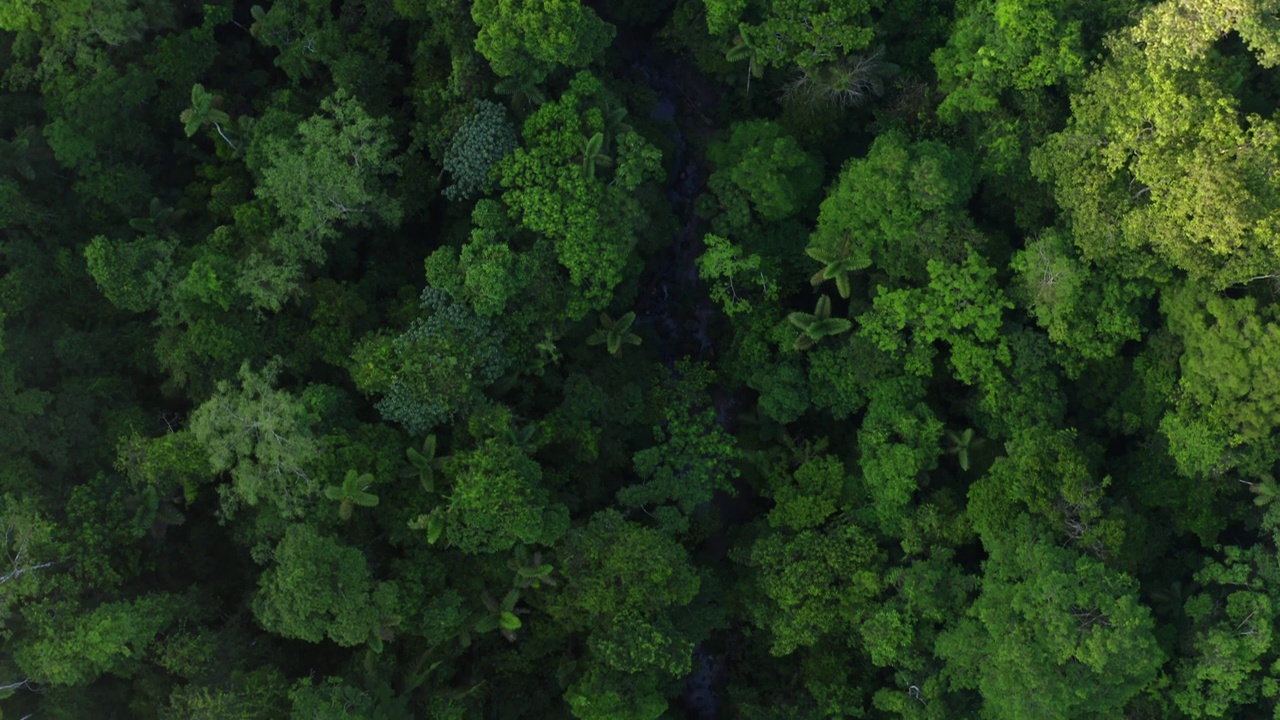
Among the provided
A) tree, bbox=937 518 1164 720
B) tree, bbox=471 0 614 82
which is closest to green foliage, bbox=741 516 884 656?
tree, bbox=937 518 1164 720

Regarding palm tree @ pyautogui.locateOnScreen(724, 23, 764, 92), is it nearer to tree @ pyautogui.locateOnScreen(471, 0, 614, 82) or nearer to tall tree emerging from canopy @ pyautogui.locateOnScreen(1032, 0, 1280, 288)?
tree @ pyautogui.locateOnScreen(471, 0, 614, 82)

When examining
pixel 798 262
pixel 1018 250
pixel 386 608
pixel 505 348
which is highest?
pixel 1018 250

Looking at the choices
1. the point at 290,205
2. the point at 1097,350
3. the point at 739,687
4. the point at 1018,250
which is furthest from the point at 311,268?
the point at 1097,350

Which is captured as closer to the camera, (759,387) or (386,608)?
(386,608)

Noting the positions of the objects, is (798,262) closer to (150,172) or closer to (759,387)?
(759,387)

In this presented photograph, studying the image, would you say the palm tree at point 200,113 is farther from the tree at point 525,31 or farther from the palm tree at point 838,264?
the palm tree at point 838,264

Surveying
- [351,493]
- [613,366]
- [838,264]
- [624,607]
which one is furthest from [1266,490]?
[351,493]
